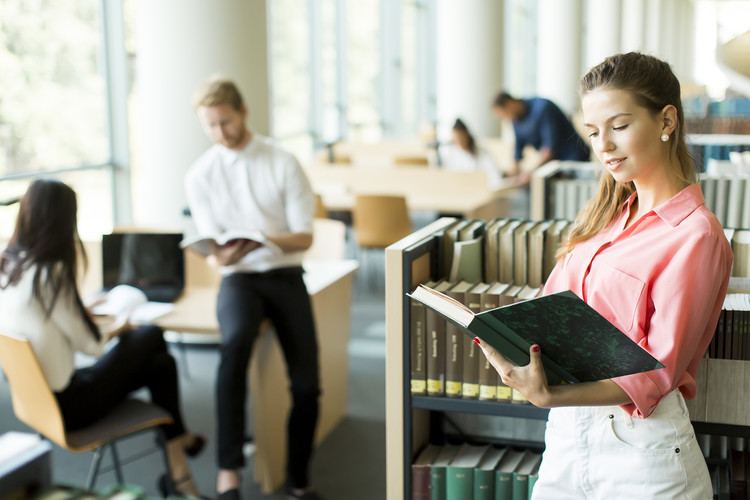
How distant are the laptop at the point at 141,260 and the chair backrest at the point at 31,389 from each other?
0.95 meters

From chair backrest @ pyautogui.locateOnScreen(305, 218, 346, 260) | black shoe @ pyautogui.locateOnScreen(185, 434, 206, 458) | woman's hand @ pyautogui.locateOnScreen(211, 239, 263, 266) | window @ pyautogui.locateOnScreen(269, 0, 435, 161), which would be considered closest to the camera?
woman's hand @ pyautogui.locateOnScreen(211, 239, 263, 266)

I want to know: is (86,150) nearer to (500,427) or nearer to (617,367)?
(500,427)

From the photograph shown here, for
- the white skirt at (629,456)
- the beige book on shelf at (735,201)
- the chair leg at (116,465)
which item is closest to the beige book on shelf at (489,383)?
the white skirt at (629,456)

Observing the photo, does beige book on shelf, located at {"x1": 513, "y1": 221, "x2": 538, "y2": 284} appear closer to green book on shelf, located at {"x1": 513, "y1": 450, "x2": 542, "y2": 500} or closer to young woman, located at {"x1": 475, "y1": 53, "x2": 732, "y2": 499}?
green book on shelf, located at {"x1": 513, "y1": 450, "x2": 542, "y2": 500}

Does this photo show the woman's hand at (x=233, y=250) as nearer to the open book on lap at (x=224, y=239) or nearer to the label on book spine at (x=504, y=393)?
the open book on lap at (x=224, y=239)

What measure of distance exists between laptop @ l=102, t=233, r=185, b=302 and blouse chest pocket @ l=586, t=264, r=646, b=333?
242 centimetres

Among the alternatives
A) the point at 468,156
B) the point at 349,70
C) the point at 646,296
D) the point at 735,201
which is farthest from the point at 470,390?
the point at 349,70

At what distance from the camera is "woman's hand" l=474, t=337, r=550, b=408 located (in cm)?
151

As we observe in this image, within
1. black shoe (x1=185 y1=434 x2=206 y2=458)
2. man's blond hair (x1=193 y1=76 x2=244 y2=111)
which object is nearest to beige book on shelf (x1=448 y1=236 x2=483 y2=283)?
man's blond hair (x1=193 y1=76 x2=244 y2=111)

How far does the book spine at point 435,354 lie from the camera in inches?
81.6

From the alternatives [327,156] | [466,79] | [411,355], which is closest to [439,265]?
[411,355]

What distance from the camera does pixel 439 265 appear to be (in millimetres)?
2266

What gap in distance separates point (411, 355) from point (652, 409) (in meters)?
0.70

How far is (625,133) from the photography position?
59.4 inches
